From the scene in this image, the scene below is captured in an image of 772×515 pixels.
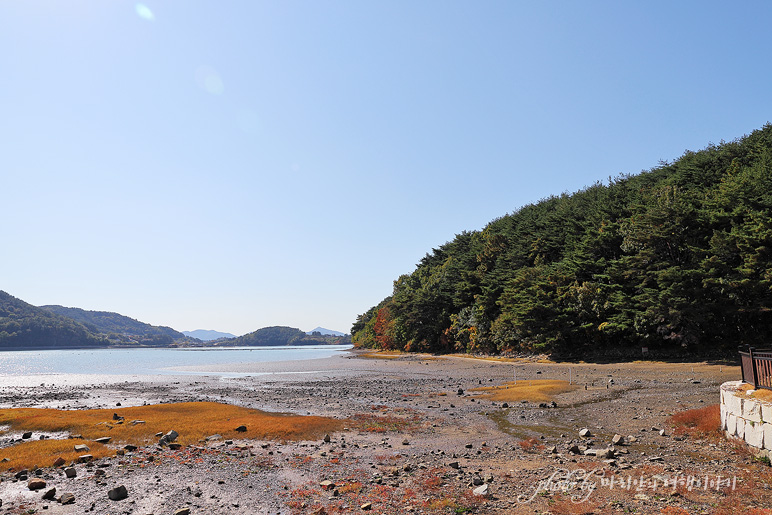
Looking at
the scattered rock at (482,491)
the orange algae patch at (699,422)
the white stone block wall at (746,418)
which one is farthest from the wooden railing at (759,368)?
the scattered rock at (482,491)

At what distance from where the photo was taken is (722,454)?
1298 cm

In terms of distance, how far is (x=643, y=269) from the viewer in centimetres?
5225

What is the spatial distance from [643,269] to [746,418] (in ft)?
148

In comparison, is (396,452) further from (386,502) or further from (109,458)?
(109,458)

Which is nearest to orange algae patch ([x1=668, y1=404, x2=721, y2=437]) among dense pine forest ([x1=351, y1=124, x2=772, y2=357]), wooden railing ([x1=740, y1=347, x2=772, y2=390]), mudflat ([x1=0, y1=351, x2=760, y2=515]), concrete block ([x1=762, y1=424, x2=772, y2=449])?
mudflat ([x1=0, y1=351, x2=760, y2=515])

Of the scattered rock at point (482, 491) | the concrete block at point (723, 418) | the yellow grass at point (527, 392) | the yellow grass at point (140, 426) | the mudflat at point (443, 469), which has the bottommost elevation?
the yellow grass at point (527, 392)

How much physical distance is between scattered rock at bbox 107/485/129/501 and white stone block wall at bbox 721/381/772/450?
18170 millimetres

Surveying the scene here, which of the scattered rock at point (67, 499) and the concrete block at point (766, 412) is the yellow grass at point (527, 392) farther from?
the scattered rock at point (67, 499)

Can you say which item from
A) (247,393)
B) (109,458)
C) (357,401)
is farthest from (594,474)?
(247,393)

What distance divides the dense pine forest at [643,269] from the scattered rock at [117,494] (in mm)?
49199

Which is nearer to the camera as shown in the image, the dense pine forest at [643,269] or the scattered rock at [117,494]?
the scattered rock at [117,494]

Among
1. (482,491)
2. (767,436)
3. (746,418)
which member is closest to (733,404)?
(746,418)

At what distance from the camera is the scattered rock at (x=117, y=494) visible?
38.7 ft

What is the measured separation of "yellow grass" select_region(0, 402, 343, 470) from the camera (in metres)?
17.2
